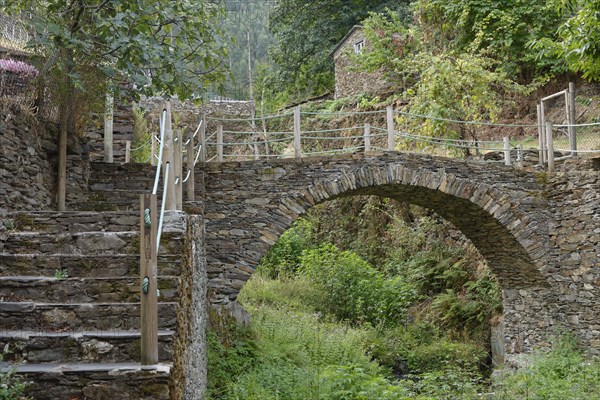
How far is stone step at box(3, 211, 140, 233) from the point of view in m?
6.38

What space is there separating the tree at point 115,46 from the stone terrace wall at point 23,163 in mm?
210

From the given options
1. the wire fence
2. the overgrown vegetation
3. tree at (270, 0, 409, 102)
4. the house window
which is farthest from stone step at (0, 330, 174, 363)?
tree at (270, 0, 409, 102)

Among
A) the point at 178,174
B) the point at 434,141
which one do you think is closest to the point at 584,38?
the point at 178,174

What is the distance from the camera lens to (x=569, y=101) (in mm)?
12125

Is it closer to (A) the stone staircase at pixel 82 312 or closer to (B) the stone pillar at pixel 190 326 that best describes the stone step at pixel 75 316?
(A) the stone staircase at pixel 82 312

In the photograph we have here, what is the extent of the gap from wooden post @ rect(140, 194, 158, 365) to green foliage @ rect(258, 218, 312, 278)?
13.4m

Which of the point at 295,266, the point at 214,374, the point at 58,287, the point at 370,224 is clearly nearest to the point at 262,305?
the point at 295,266

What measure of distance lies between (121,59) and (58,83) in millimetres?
1458

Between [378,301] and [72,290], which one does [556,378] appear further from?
[72,290]

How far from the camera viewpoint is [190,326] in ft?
17.8

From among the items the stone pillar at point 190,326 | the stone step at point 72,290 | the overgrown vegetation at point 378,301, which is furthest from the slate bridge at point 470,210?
the stone step at point 72,290

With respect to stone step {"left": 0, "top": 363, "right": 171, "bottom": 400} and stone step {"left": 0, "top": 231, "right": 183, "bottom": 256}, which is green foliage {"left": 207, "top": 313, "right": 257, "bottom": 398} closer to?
stone step {"left": 0, "top": 231, "right": 183, "bottom": 256}

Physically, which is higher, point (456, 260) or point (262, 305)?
point (456, 260)

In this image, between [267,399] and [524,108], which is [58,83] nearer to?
[267,399]
